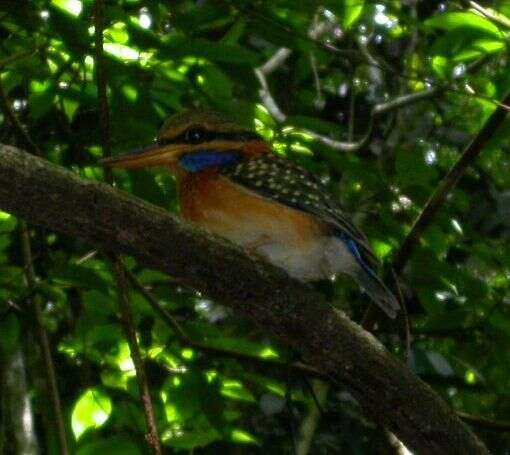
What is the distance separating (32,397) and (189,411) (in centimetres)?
156

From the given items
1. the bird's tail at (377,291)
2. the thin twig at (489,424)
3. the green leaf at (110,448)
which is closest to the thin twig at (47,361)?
the green leaf at (110,448)

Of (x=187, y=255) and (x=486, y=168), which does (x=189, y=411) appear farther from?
(x=486, y=168)

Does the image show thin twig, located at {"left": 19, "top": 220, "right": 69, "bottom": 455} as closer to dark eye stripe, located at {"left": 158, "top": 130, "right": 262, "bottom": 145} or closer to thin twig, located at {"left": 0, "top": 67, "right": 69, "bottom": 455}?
thin twig, located at {"left": 0, "top": 67, "right": 69, "bottom": 455}

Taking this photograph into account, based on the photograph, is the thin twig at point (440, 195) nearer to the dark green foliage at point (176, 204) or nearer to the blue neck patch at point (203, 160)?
the dark green foliage at point (176, 204)

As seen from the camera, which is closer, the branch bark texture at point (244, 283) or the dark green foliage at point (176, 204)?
the branch bark texture at point (244, 283)

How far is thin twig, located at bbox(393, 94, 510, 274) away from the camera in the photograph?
160 inches

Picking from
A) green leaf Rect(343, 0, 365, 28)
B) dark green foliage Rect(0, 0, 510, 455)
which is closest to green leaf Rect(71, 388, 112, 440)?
dark green foliage Rect(0, 0, 510, 455)

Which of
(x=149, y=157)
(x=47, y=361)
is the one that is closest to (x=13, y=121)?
(x=149, y=157)

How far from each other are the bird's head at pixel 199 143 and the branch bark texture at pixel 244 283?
3.49 feet

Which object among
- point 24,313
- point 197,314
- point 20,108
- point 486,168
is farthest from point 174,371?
point 486,168

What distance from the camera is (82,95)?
398 centimetres

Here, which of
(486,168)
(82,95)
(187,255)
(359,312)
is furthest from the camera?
(486,168)

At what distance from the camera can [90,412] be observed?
13.0ft

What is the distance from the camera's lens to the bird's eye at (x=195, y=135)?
4152mm
